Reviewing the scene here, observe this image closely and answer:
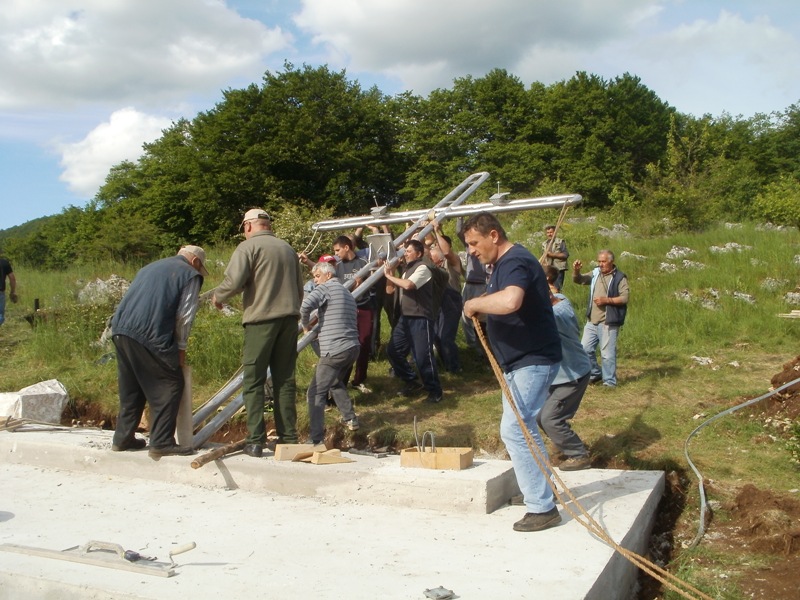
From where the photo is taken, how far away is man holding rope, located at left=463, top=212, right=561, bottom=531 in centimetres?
459

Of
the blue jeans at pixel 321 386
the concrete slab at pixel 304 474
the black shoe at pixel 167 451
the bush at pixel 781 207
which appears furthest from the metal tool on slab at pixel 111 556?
the bush at pixel 781 207

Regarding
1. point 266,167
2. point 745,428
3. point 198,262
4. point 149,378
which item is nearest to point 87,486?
point 149,378

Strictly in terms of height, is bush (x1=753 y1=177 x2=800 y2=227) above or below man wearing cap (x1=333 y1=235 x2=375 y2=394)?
above

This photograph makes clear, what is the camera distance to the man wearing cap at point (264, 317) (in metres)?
6.15

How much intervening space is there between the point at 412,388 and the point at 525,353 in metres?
4.46

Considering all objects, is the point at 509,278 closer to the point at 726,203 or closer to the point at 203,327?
the point at 203,327

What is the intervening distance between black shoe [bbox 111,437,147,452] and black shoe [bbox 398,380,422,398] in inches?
132

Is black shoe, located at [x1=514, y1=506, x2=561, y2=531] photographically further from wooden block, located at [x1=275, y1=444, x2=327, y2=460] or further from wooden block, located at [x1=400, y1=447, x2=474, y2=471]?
wooden block, located at [x1=275, y1=444, x2=327, y2=460]

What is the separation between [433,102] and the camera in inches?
1676

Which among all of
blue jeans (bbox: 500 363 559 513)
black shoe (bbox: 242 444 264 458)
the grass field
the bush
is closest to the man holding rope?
blue jeans (bbox: 500 363 559 513)

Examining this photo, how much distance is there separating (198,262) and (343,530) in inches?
106

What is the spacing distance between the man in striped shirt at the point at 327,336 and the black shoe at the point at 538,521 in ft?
9.47

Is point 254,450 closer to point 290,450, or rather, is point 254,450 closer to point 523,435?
point 290,450

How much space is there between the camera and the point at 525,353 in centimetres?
461
